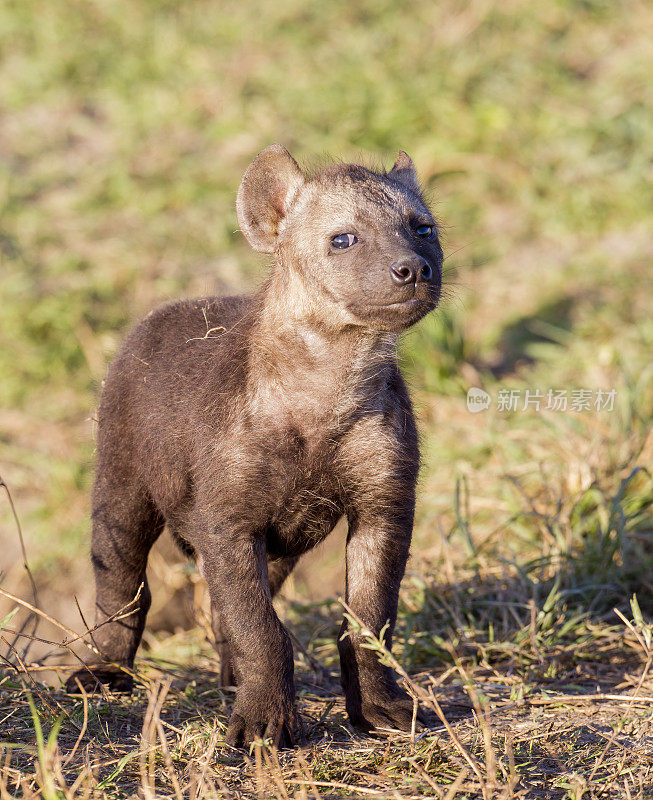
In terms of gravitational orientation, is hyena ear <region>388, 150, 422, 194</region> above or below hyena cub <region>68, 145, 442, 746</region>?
above

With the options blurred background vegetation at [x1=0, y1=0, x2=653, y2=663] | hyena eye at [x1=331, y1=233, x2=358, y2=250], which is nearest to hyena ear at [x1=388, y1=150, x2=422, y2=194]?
hyena eye at [x1=331, y1=233, x2=358, y2=250]

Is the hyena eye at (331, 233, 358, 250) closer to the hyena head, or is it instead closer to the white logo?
the hyena head

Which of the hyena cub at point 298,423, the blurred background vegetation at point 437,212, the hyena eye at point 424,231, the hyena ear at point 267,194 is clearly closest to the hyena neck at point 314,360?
the hyena cub at point 298,423

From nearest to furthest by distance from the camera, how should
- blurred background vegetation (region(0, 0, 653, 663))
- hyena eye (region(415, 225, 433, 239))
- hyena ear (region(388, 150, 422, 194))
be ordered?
hyena eye (region(415, 225, 433, 239))
hyena ear (region(388, 150, 422, 194))
blurred background vegetation (region(0, 0, 653, 663))

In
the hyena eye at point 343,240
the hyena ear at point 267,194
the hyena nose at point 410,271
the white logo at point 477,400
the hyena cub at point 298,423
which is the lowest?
the white logo at point 477,400

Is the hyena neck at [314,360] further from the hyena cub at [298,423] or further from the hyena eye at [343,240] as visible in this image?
the hyena eye at [343,240]

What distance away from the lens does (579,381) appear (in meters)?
7.18

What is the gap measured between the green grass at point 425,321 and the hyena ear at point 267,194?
0.69m

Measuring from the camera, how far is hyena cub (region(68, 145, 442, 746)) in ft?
11.9

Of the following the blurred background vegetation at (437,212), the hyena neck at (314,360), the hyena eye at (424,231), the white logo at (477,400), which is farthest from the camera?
the white logo at (477,400)

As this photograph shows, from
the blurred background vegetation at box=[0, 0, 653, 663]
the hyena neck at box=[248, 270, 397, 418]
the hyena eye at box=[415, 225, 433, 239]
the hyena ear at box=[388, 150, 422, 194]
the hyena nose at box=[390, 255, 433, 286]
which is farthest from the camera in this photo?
the blurred background vegetation at box=[0, 0, 653, 663]

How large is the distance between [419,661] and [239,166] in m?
6.24

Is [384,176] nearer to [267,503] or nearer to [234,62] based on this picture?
[267,503]

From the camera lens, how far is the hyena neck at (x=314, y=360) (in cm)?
376
